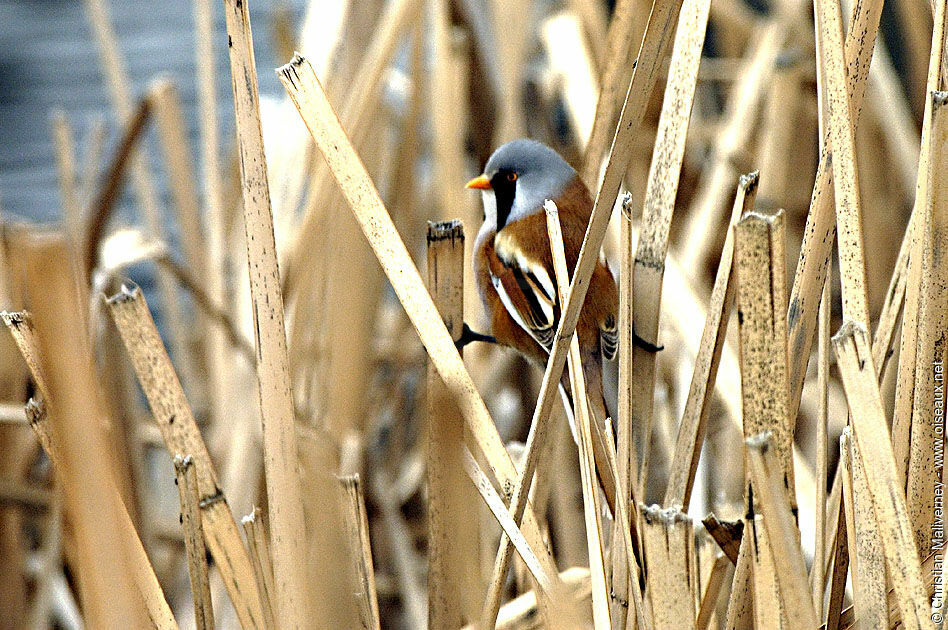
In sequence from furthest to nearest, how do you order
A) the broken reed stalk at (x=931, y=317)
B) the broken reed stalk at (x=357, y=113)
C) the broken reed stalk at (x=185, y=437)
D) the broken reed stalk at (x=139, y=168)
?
the broken reed stalk at (x=139, y=168)
the broken reed stalk at (x=357, y=113)
the broken reed stalk at (x=185, y=437)
the broken reed stalk at (x=931, y=317)

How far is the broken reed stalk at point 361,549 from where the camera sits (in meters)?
0.86

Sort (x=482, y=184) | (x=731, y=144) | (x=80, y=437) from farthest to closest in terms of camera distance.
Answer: (x=731, y=144)
(x=482, y=184)
(x=80, y=437)

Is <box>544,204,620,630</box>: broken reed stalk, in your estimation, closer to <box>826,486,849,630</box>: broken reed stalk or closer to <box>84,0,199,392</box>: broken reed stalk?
→ <box>826,486,849,630</box>: broken reed stalk

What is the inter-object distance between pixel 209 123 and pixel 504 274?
774 millimetres

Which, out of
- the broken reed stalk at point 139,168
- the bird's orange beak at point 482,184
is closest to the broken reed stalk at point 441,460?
the bird's orange beak at point 482,184

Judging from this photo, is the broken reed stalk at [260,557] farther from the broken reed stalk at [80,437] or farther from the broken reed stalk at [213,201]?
the broken reed stalk at [213,201]

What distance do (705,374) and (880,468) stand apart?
20 centimetres

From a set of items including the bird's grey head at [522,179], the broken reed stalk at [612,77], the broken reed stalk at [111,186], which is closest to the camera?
the broken reed stalk at [612,77]

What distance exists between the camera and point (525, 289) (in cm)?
126

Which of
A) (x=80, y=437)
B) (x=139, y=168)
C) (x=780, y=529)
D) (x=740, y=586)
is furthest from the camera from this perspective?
(x=139, y=168)

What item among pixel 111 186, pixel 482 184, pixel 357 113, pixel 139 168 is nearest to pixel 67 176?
pixel 111 186

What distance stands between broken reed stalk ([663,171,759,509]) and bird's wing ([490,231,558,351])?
349 millimetres

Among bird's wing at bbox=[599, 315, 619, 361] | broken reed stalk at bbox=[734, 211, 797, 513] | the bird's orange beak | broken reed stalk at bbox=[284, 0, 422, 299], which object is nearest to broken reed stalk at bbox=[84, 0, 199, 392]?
broken reed stalk at bbox=[284, 0, 422, 299]

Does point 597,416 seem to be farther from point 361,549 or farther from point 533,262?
point 361,549
